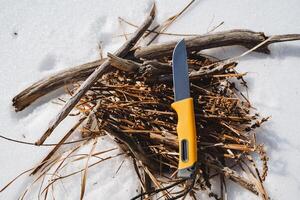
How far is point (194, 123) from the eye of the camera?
135 centimetres

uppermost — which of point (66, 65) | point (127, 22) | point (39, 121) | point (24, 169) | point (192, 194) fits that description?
point (127, 22)

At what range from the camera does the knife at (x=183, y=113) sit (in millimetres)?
1313

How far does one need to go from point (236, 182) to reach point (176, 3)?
0.81 m

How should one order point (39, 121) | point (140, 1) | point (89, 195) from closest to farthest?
1. point (89, 195)
2. point (39, 121)
3. point (140, 1)

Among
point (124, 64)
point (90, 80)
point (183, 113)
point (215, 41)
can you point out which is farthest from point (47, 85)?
point (215, 41)

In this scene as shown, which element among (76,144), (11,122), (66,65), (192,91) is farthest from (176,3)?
(11,122)

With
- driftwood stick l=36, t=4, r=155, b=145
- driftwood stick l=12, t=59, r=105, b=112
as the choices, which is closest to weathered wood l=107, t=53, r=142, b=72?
driftwood stick l=36, t=4, r=155, b=145

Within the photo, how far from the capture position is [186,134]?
1340 mm

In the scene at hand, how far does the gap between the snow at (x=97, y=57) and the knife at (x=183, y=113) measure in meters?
0.22

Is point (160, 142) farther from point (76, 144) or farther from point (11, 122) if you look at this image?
point (11, 122)

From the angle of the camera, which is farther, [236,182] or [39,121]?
[39,121]

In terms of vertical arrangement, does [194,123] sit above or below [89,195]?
above

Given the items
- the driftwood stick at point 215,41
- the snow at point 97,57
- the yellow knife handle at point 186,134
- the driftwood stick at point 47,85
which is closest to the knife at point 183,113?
the yellow knife handle at point 186,134

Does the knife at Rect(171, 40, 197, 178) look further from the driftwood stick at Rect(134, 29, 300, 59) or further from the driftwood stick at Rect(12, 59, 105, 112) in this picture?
the driftwood stick at Rect(12, 59, 105, 112)
